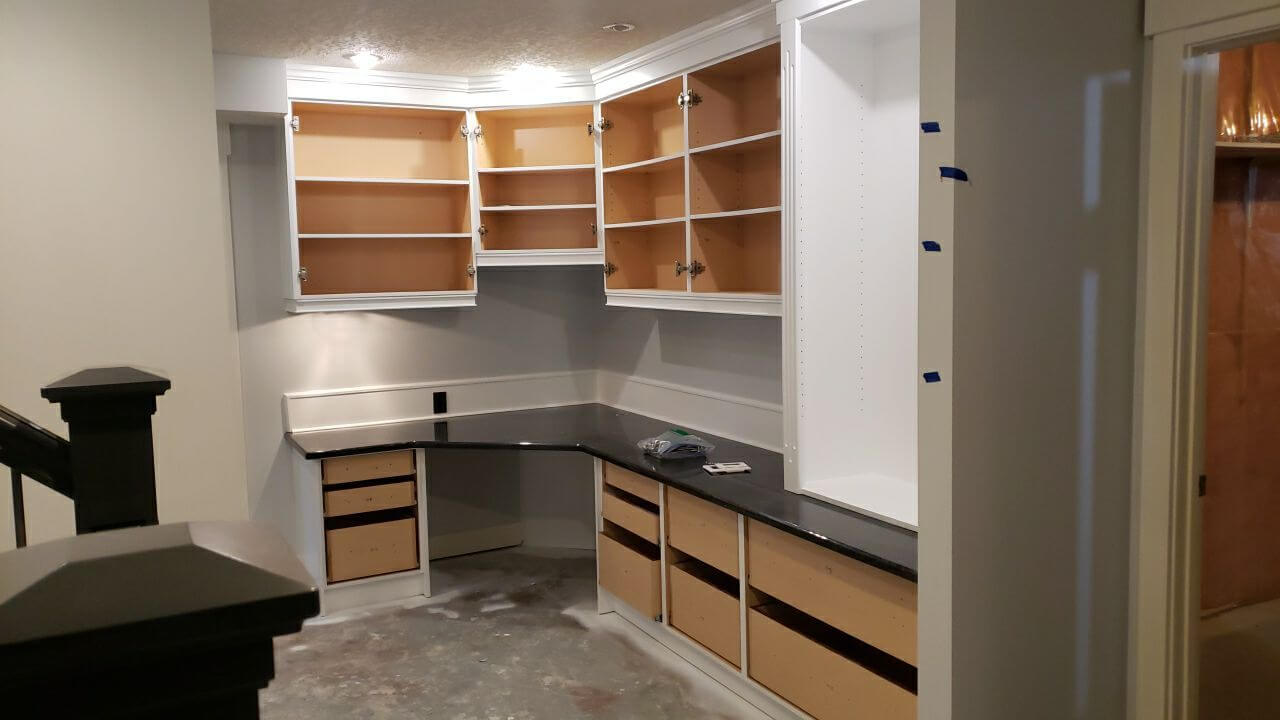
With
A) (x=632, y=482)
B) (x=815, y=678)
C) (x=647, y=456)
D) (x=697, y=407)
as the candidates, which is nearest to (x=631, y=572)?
(x=632, y=482)

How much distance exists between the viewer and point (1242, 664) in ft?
10.1

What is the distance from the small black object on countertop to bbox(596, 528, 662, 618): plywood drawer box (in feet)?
10.5

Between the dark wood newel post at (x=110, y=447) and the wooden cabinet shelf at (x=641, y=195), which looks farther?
the wooden cabinet shelf at (x=641, y=195)

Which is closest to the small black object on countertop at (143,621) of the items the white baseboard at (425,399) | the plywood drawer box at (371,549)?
the plywood drawer box at (371,549)

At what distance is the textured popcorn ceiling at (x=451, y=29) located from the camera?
126 inches

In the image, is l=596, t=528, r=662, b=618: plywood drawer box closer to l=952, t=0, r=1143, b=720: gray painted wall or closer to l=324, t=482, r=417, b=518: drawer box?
l=324, t=482, r=417, b=518: drawer box

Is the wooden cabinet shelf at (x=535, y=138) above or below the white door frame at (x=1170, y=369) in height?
above

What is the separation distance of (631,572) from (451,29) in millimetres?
2290

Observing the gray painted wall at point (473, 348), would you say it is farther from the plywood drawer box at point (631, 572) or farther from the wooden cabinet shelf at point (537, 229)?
the plywood drawer box at point (631, 572)

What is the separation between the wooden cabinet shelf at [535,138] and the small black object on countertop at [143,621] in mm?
4055

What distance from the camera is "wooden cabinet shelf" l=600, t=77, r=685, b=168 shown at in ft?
13.7

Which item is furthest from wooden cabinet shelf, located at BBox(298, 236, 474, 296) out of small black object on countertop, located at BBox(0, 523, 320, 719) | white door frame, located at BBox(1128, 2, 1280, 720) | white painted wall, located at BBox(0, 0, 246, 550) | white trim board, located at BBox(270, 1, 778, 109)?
small black object on countertop, located at BBox(0, 523, 320, 719)

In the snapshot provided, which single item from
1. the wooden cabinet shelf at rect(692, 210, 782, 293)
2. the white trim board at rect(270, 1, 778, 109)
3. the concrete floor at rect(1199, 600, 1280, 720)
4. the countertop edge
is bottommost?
the concrete floor at rect(1199, 600, 1280, 720)

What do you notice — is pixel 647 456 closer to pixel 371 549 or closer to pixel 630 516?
pixel 630 516
